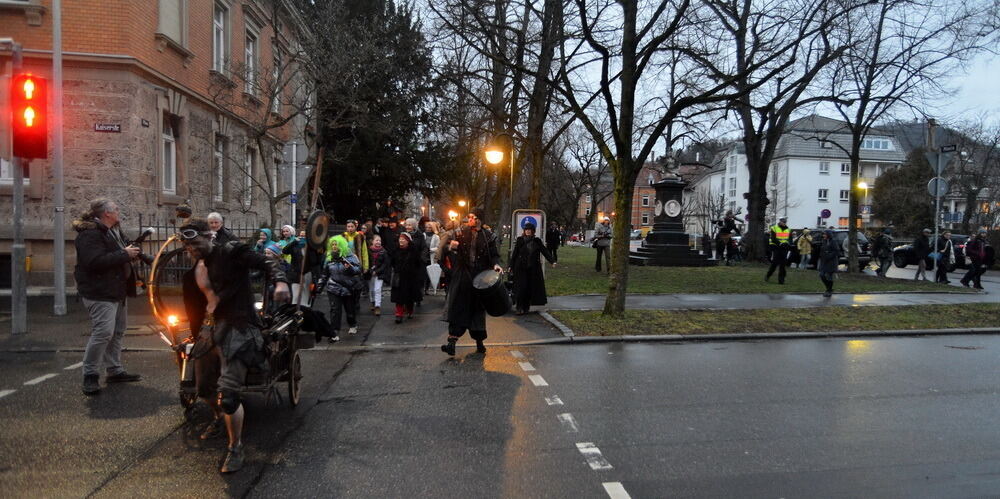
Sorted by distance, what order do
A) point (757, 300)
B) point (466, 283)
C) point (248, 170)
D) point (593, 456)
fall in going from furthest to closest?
1. point (248, 170)
2. point (757, 300)
3. point (466, 283)
4. point (593, 456)

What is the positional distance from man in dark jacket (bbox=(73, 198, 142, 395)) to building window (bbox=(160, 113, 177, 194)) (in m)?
9.16

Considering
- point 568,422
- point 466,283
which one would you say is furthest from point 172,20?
point 568,422

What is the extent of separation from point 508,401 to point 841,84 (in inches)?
646

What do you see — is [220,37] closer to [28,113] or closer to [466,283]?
[28,113]

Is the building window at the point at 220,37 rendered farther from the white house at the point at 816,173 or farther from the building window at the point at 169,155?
the white house at the point at 816,173

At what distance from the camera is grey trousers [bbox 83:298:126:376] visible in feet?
20.2

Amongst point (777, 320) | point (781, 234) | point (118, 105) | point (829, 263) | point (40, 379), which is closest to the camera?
point (40, 379)

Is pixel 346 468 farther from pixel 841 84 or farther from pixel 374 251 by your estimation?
pixel 841 84

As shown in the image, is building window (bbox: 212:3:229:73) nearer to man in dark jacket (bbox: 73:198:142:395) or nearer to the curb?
man in dark jacket (bbox: 73:198:142:395)

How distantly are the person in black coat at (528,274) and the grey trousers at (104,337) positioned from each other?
6.45 meters

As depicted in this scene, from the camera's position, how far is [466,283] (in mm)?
7984

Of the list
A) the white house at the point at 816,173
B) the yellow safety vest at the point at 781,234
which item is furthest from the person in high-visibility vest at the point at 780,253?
the white house at the point at 816,173

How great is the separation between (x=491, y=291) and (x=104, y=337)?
4121 mm

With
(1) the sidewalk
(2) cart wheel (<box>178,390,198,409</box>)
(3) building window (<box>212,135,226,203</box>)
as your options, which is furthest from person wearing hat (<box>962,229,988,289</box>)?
(3) building window (<box>212,135,226,203</box>)
